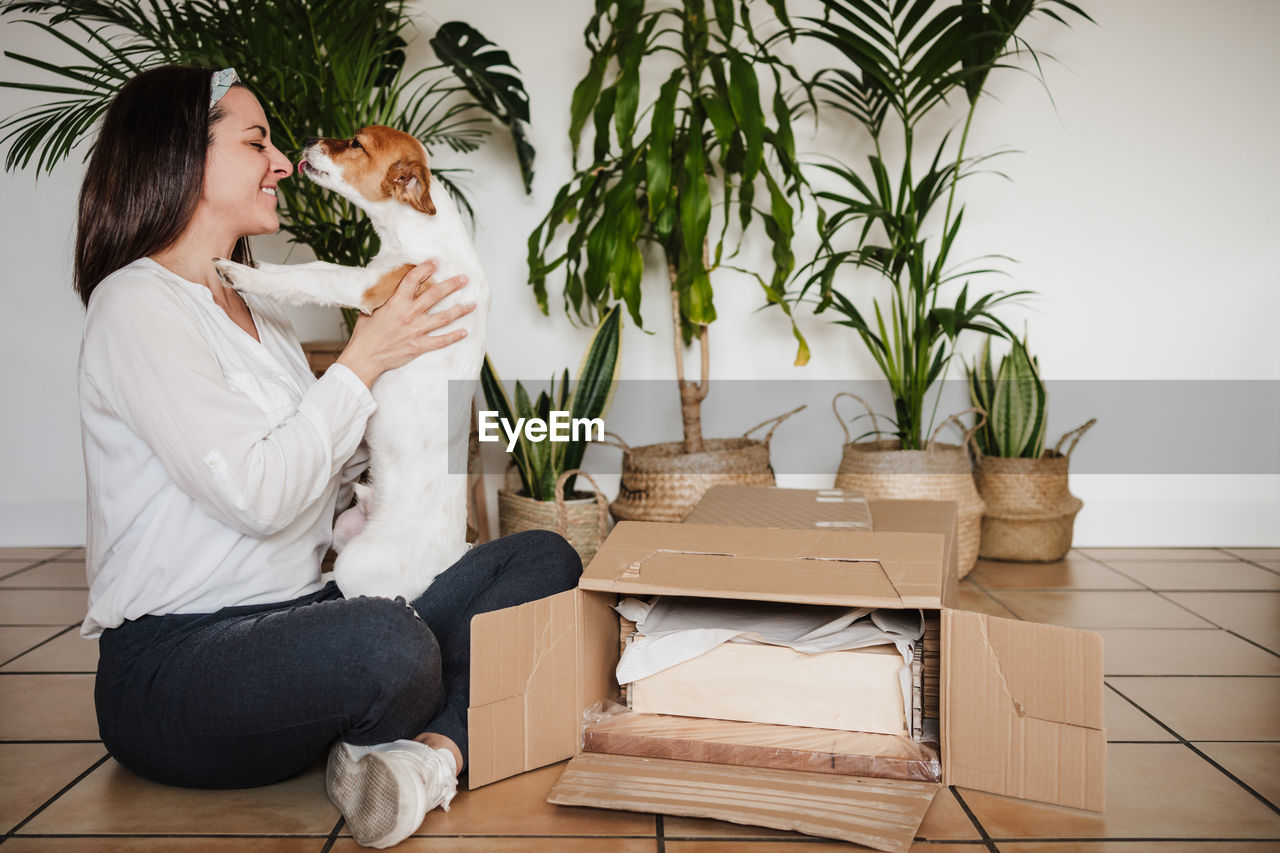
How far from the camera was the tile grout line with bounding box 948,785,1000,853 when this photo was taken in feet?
4.14

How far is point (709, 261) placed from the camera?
2.83m

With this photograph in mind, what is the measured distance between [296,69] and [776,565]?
1.67m

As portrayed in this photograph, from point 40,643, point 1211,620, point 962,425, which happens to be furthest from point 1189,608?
point 40,643

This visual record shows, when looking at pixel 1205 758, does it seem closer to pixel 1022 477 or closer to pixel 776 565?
pixel 776 565

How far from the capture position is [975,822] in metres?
1.32

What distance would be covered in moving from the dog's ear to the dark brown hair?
0.90ft

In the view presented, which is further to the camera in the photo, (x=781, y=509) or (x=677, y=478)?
(x=677, y=478)

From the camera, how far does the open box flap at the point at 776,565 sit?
1345 mm

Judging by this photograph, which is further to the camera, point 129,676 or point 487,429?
point 487,429

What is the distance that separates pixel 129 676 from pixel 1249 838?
152 centimetres

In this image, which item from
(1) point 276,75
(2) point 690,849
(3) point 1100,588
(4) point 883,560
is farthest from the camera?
(3) point 1100,588

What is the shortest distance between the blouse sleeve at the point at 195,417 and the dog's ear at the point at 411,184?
369 mm

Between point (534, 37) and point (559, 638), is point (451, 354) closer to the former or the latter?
point (559, 638)

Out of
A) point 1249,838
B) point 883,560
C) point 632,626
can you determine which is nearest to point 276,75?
point 632,626
